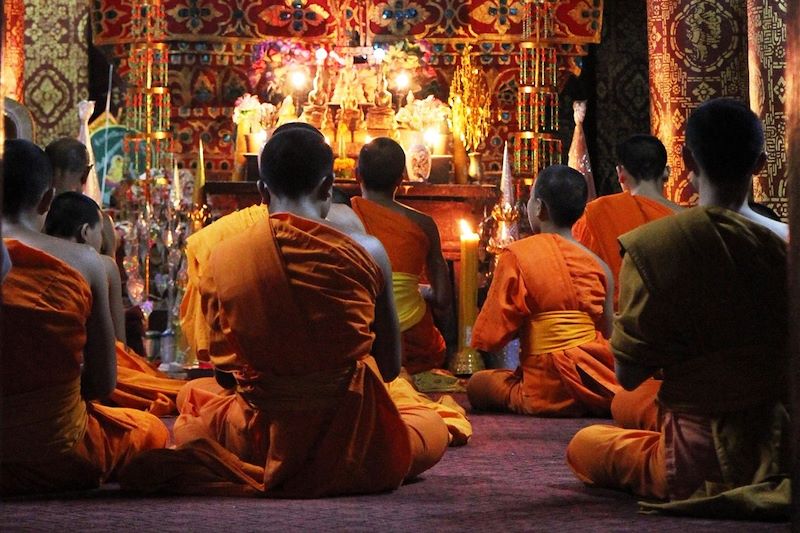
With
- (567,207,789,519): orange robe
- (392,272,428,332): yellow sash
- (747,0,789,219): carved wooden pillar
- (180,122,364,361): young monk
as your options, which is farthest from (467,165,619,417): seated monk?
(567,207,789,519): orange robe

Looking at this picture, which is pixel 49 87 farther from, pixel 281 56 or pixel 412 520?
pixel 412 520

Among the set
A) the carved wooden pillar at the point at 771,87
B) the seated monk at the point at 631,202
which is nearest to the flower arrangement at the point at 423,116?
the carved wooden pillar at the point at 771,87

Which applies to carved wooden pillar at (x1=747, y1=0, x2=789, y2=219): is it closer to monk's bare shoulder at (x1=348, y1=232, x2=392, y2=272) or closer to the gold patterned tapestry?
monk's bare shoulder at (x1=348, y1=232, x2=392, y2=272)

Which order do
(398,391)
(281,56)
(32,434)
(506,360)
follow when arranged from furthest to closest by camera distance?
(281,56) < (506,360) < (398,391) < (32,434)

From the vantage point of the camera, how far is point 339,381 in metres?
4.42

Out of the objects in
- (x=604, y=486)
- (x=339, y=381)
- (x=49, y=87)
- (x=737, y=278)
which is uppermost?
(x=49, y=87)

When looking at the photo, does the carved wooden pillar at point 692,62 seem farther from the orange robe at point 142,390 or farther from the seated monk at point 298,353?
the seated monk at point 298,353

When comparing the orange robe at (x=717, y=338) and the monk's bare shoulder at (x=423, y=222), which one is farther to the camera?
the monk's bare shoulder at (x=423, y=222)

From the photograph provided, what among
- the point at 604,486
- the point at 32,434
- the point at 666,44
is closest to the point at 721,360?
the point at 604,486

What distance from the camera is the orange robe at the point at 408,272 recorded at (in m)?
6.94

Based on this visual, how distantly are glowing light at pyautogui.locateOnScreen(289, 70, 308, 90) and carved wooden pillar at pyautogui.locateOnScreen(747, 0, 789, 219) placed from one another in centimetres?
389

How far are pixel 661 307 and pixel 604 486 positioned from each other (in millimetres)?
850

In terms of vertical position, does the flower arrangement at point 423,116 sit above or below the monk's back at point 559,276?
above

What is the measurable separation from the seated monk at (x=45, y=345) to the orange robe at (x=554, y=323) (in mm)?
2742
